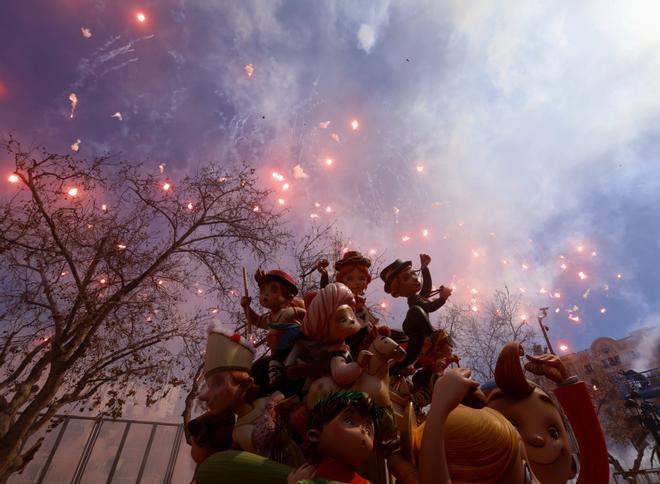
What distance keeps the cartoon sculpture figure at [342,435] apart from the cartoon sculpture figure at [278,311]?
2.93 feet

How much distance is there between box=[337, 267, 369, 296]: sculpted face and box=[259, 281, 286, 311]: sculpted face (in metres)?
0.64

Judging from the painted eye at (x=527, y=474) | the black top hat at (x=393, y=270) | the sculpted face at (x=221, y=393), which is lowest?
the painted eye at (x=527, y=474)

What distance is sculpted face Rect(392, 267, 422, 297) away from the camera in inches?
133

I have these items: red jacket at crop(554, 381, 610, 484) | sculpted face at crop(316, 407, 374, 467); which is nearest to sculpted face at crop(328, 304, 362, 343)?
sculpted face at crop(316, 407, 374, 467)

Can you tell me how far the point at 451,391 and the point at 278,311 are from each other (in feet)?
5.72

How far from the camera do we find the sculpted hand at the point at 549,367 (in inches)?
90.4

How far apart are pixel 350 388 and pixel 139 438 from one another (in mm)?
11598

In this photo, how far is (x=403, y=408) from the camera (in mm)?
2322

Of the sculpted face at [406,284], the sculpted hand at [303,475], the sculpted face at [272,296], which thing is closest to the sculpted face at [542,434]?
the sculpted face at [406,284]

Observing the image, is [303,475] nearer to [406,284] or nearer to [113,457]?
[406,284]

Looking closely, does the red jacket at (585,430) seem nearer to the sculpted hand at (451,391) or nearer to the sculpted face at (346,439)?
the sculpted hand at (451,391)

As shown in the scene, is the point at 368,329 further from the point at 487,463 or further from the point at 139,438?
the point at 139,438

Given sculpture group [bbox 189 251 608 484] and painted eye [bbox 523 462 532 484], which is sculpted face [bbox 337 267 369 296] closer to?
sculpture group [bbox 189 251 608 484]

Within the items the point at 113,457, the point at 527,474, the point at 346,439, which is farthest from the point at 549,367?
the point at 113,457
